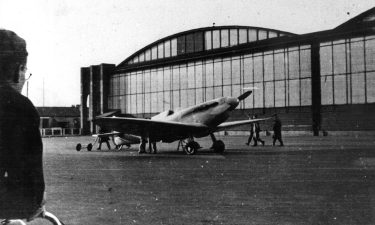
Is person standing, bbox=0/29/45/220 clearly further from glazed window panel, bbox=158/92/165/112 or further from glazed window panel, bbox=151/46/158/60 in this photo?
glazed window panel, bbox=151/46/158/60

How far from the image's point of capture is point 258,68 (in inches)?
2109

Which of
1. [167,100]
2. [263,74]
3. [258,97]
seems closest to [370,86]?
[263,74]

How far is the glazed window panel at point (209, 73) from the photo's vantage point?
58.6m

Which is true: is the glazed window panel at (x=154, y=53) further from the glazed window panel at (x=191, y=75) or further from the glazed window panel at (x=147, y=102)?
the glazed window panel at (x=191, y=75)

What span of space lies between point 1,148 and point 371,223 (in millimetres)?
4969

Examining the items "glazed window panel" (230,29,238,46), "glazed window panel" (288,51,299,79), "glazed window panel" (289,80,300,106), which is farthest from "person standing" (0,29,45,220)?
"glazed window panel" (230,29,238,46)

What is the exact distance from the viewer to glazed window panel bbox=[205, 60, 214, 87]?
5856 cm

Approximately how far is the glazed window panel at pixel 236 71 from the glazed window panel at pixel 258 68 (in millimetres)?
2344

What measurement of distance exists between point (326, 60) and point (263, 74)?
8111 millimetres

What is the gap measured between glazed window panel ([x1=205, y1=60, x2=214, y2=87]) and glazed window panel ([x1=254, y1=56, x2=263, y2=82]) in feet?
22.3

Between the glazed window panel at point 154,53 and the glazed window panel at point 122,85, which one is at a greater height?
the glazed window panel at point 154,53

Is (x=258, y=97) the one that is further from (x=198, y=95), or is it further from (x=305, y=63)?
(x=198, y=95)

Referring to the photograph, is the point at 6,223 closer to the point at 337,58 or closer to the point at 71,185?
the point at 71,185

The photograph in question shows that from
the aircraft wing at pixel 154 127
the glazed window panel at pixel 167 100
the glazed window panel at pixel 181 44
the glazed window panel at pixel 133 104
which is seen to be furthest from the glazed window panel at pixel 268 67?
the aircraft wing at pixel 154 127
